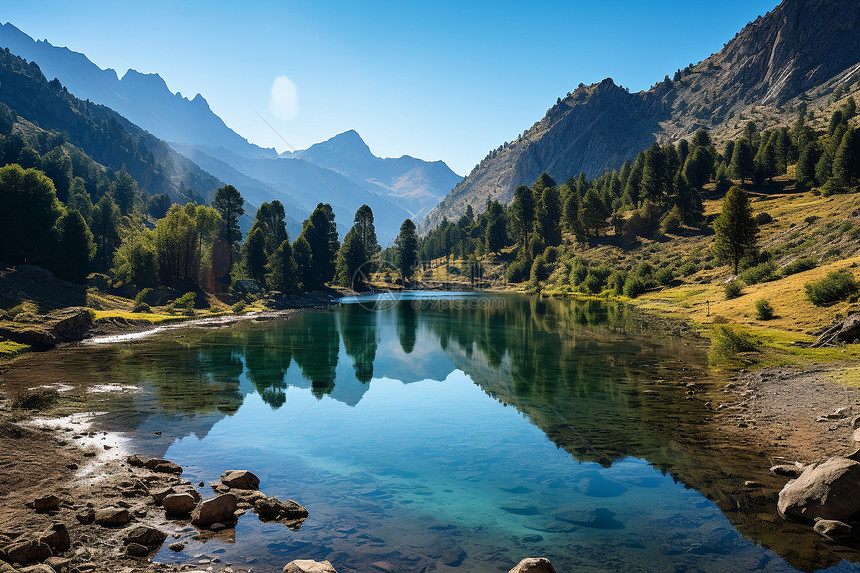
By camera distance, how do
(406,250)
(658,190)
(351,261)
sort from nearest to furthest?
(658,190), (351,261), (406,250)

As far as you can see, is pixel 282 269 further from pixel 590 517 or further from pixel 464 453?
pixel 590 517

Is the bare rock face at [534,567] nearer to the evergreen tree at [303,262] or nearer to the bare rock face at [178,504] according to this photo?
the bare rock face at [178,504]

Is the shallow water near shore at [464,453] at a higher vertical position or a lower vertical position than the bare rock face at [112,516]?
lower

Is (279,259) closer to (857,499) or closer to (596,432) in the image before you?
(596,432)

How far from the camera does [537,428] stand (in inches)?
1000

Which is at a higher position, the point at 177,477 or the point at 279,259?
the point at 279,259

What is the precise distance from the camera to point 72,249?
3095 inches

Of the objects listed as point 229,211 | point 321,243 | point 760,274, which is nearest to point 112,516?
point 760,274

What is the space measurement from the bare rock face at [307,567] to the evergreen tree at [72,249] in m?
87.3

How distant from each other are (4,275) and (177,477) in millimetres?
63716

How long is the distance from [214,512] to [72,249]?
8561 cm

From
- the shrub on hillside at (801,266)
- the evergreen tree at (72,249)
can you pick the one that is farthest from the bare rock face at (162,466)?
the evergreen tree at (72,249)

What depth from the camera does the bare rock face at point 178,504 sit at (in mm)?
14680

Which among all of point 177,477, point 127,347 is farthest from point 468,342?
point 177,477
